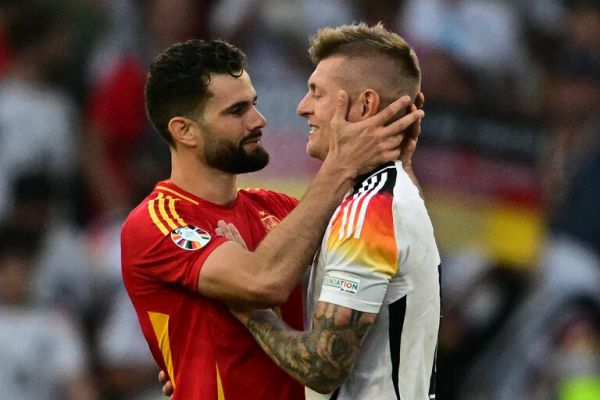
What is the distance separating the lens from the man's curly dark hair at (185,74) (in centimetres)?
503

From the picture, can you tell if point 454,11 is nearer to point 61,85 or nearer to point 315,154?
point 61,85

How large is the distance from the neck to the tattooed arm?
2.74 ft

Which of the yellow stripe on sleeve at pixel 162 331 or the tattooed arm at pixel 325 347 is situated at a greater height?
the tattooed arm at pixel 325 347

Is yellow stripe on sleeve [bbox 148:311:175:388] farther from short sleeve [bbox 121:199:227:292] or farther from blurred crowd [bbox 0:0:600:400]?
blurred crowd [bbox 0:0:600:400]

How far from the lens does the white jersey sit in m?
4.28

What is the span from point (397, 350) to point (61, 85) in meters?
6.05

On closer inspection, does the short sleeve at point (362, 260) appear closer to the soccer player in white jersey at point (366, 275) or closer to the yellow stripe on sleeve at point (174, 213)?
the soccer player in white jersey at point (366, 275)

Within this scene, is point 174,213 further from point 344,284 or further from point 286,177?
point 286,177

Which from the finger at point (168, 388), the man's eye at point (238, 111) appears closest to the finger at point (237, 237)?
the man's eye at point (238, 111)

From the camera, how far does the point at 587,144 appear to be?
1011 cm

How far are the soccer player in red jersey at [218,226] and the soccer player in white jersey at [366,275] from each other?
84 millimetres

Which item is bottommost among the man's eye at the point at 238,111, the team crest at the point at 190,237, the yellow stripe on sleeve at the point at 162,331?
the yellow stripe on sleeve at the point at 162,331

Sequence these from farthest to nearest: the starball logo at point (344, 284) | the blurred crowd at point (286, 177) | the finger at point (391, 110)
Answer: the blurred crowd at point (286, 177), the finger at point (391, 110), the starball logo at point (344, 284)

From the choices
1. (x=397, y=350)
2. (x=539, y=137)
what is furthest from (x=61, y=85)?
(x=397, y=350)
